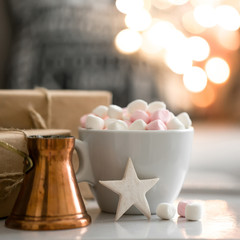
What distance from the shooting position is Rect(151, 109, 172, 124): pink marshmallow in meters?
0.75

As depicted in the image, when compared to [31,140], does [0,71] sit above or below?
above

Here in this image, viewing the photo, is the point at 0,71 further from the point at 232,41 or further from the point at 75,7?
the point at 232,41

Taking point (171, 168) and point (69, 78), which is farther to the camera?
point (69, 78)

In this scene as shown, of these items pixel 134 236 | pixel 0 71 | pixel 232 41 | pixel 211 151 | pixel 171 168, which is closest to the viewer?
pixel 134 236

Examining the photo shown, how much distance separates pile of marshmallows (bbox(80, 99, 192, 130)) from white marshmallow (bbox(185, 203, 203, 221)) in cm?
12

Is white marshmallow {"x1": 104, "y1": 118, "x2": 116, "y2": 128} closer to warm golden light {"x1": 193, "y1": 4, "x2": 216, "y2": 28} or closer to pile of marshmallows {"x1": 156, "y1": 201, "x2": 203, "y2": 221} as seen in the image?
pile of marshmallows {"x1": 156, "y1": 201, "x2": 203, "y2": 221}

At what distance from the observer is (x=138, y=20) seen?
4.72ft

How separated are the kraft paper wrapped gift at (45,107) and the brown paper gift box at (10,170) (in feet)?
0.36

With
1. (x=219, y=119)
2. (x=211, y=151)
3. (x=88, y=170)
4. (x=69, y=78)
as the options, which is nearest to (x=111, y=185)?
(x=88, y=170)

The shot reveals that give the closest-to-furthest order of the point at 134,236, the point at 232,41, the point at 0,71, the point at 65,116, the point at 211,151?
the point at 134,236
the point at 65,116
the point at 0,71
the point at 211,151
the point at 232,41

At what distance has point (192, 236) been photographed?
61 centimetres

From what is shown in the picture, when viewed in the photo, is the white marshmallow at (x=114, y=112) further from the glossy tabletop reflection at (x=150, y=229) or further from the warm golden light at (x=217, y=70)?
the warm golden light at (x=217, y=70)

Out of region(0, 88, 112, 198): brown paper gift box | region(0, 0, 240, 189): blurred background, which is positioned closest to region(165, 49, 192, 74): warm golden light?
region(0, 0, 240, 189): blurred background

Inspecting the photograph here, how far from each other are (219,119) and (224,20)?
1.01ft
